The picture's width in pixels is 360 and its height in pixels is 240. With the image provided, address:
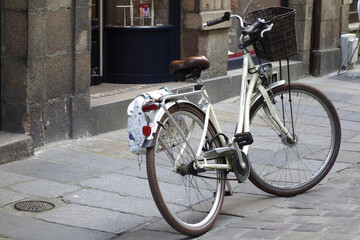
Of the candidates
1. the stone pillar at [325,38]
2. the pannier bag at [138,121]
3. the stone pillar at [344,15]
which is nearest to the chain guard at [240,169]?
the pannier bag at [138,121]

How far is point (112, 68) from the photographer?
912cm

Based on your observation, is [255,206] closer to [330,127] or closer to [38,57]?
[330,127]

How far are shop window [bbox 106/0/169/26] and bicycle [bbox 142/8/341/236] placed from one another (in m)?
3.21

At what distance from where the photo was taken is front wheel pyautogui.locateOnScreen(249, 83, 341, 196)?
549 cm

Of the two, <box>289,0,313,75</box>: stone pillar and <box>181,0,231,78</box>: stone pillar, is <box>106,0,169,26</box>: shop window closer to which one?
<box>181,0,231,78</box>: stone pillar

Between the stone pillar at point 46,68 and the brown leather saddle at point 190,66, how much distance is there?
2206mm

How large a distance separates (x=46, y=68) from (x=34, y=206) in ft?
6.15

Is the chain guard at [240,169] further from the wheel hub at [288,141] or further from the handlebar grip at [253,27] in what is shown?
the handlebar grip at [253,27]

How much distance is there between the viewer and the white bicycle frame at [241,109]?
4621 millimetres

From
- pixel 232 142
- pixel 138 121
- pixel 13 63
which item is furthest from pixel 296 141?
pixel 13 63

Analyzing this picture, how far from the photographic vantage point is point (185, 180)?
4988 millimetres

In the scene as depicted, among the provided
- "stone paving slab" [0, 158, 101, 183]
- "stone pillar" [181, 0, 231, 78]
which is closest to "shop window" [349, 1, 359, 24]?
"stone pillar" [181, 0, 231, 78]

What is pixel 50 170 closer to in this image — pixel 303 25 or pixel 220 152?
pixel 220 152

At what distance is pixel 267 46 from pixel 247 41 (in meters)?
0.14
